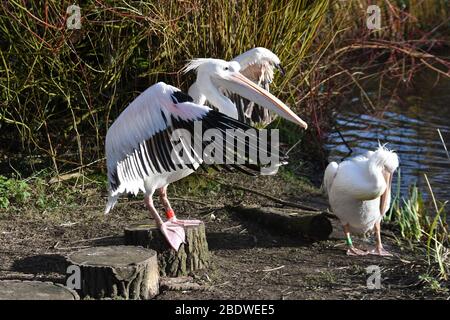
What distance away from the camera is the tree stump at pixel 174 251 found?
15.2ft

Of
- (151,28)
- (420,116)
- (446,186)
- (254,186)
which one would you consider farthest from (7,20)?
(420,116)

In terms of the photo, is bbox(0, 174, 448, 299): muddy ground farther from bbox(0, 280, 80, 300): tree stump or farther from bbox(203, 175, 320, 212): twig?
bbox(0, 280, 80, 300): tree stump

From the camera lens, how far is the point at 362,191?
5.34 m

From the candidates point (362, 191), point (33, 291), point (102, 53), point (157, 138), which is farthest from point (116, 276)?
point (102, 53)

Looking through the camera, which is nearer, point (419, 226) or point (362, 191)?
point (362, 191)

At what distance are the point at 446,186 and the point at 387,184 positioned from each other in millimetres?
2118

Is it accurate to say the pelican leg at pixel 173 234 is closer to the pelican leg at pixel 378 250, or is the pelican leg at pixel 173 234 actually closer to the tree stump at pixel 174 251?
the tree stump at pixel 174 251

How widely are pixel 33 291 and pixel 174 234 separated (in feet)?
3.32

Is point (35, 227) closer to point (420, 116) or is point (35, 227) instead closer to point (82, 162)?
point (82, 162)

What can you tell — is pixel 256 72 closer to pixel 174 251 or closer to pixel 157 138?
pixel 157 138

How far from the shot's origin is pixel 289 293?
4.36 m

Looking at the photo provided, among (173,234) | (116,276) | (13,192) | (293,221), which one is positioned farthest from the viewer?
(13,192)

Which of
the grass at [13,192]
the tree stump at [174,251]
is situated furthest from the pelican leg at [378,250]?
the grass at [13,192]

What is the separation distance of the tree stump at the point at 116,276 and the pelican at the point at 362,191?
153 cm
